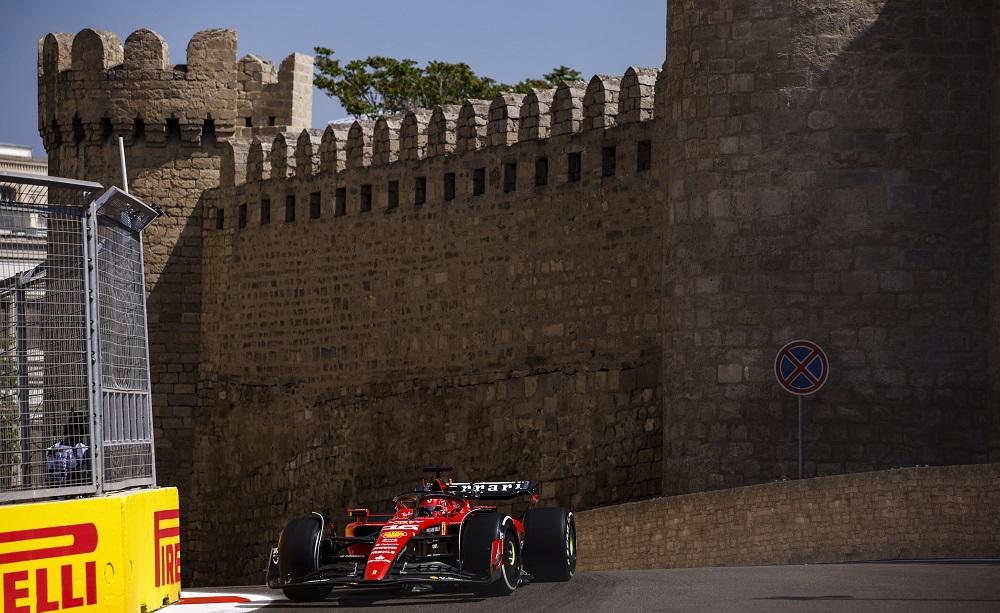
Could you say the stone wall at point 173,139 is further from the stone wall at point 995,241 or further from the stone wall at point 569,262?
the stone wall at point 995,241

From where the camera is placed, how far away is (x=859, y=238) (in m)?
16.5

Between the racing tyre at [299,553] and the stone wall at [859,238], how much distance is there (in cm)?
630

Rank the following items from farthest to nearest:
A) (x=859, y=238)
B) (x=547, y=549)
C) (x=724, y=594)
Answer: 1. (x=859, y=238)
2. (x=547, y=549)
3. (x=724, y=594)

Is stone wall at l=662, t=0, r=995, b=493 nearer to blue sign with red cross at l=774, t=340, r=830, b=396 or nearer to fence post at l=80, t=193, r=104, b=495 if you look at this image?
blue sign with red cross at l=774, t=340, r=830, b=396

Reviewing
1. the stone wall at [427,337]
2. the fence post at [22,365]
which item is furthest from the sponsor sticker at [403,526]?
the stone wall at [427,337]

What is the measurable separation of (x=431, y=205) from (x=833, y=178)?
7441mm

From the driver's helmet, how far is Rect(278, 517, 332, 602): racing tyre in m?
0.67

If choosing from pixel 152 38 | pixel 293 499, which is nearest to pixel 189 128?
pixel 152 38

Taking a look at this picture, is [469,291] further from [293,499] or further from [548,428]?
[293,499]

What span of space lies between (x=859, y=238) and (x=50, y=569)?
9.13m

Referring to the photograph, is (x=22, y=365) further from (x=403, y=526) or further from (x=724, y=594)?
(x=724, y=594)

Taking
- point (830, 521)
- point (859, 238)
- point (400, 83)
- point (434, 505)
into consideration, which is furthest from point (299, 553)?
point (400, 83)

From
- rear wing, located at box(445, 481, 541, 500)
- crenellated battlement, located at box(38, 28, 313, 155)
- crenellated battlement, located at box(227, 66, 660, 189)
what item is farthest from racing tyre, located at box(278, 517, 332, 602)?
crenellated battlement, located at box(38, 28, 313, 155)

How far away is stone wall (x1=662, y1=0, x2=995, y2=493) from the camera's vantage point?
1638 centimetres
